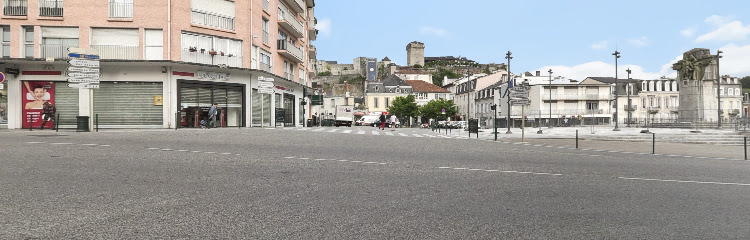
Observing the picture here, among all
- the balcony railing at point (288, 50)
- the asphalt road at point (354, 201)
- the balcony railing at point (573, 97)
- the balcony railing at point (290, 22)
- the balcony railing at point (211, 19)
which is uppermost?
the balcony railing at point (290, 22)

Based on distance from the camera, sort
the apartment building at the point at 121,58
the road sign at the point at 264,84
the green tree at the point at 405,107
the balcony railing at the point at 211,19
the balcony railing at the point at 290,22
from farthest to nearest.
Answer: the green tree at the point at 405,107, the balcony railing at the point at 290,22, the balcony railing at the point at 211,19, the road sign at the point at 264,84, the apartment building at the point at 121,58

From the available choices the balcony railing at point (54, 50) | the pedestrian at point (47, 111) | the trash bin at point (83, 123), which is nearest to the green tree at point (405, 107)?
the balcony railing at point (54, 50)

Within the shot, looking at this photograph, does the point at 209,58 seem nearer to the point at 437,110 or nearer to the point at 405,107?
the point at 405,107

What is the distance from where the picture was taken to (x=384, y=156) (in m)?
11.7

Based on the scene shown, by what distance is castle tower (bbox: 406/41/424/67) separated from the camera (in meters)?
175

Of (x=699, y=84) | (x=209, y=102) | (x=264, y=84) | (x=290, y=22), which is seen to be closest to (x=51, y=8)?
(x=209, y=102)

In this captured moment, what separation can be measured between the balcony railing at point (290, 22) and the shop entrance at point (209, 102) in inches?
309

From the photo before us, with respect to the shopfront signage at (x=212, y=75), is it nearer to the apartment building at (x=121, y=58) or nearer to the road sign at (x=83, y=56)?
the apartment building at (x=121, y=58)

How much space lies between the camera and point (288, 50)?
3716cm

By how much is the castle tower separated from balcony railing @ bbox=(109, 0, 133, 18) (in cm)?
15179

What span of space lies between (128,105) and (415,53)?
503 feet

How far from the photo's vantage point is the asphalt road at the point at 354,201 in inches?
167

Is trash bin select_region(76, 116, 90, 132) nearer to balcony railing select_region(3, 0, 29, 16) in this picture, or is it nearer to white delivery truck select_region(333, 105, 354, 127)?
balcony railing select_region(3, 0, 29, 16)

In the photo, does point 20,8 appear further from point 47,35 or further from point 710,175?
point 710,175
